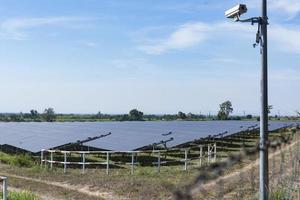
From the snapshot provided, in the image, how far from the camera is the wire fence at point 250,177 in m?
2.95

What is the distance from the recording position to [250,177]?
38.4 ft

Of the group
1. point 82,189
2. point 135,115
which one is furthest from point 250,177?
point 135,115

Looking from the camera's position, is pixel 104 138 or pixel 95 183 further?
pixel 104 138

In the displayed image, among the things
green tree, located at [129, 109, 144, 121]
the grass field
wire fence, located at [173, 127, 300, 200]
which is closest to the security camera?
wire fence, located at [173, 127, 300, 200]

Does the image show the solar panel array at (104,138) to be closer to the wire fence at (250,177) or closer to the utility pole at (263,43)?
the wire fence at (250,177)

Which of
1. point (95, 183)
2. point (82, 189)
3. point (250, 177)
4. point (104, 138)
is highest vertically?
point (250, 177)

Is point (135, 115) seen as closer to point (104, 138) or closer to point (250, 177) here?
point (104, 138)

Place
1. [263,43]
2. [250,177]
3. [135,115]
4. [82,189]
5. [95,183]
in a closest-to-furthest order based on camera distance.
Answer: [263,43] < [250,177] < [82,189] < [95,183] < [135,115]

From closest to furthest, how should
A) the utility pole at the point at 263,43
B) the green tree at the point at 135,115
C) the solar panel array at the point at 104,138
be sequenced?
1. the utility pole at the point at 263,43
2. the solar panel array at the point at 104,138
3. the green tree at the point at 135,115

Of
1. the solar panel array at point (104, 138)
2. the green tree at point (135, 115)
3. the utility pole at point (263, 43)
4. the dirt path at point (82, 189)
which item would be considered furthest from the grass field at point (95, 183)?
the green tree at point (135, 115)

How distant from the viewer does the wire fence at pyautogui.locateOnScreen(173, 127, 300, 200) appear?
9.67 feet

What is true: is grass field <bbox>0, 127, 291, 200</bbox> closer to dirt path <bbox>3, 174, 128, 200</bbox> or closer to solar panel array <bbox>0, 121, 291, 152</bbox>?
dirt path <bbox>3, 174, 128, 200</bbox>

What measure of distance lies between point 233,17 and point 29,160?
71.1ft

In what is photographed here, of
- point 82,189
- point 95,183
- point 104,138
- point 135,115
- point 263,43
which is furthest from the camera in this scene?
point 135,115
